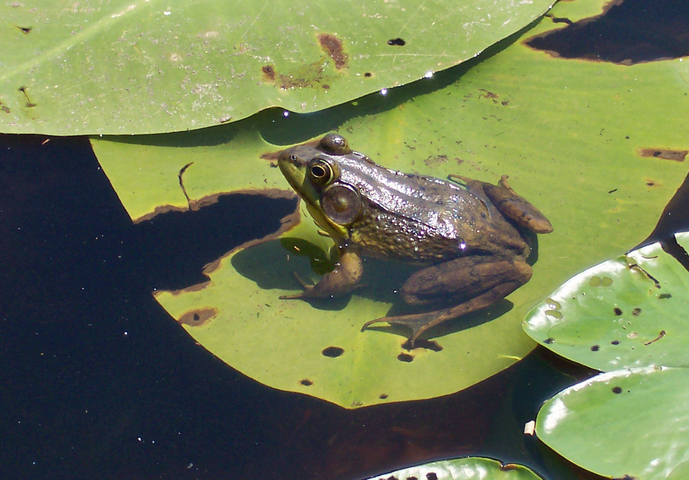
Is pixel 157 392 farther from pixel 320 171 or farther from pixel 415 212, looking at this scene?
pixel 415 212

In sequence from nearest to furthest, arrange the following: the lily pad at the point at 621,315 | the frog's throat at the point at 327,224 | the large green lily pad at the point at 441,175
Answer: the lily pad at the point at 621,315 < the large green lily pad at the point at 441,175 < the frog's throat at the point at 327,224

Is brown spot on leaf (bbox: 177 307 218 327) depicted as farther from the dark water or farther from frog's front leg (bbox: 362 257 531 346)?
frog's front leg (bbox: 362 257 531 346)

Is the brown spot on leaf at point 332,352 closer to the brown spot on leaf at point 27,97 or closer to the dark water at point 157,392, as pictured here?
the dark water at point 157,392

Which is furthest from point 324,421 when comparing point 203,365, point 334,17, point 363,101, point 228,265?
point 334,17

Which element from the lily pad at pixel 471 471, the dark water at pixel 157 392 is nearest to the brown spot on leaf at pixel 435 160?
the dark water at pixel 157 392

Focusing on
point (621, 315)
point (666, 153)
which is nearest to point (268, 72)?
point (621, 315)

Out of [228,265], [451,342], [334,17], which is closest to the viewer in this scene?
[451,342]

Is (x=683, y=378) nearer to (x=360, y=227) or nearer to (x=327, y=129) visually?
(x=360, y=227)

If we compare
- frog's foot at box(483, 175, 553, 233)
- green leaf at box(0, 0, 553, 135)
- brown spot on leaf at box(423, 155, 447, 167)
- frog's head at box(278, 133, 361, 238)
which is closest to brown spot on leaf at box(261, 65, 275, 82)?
green leaf at box(0, 0, 553, 135)
